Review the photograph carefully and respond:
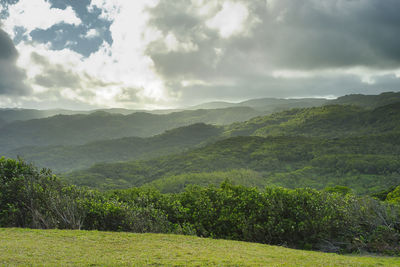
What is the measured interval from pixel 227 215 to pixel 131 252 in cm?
931

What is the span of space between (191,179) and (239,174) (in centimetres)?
3071

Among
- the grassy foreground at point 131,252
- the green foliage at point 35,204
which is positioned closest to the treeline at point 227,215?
the green foliage at point 35,204

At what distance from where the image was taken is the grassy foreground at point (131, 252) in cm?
1075

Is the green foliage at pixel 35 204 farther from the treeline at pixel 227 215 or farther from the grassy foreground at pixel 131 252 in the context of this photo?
the grassy foreground at pixel 131 252

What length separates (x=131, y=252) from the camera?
12.2 metres

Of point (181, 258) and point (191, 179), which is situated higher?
point (181, 258)

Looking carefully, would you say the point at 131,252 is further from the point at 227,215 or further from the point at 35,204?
the point at 35,204

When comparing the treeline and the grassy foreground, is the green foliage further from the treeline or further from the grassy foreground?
the grassy foreground

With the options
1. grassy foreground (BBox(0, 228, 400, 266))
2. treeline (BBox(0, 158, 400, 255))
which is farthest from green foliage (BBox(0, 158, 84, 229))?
grassy foreground (BBox(0, 228, 400, 266))

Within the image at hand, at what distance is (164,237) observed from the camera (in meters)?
15.9

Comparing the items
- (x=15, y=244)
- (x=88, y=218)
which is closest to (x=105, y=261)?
(x=15, y=244)

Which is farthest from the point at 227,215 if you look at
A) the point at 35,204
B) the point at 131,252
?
the point at 35,204

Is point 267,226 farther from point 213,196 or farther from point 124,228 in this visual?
point 124,228

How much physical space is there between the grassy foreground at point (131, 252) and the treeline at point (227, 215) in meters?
2.24
